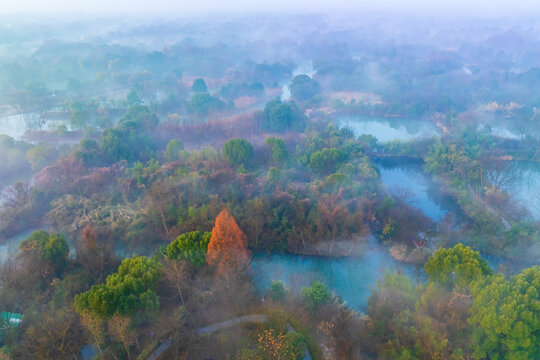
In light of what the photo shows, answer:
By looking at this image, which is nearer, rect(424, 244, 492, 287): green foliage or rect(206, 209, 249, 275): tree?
rect(424, 244, 492, 287): green foliage

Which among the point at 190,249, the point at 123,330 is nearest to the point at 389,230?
the point at 190,249

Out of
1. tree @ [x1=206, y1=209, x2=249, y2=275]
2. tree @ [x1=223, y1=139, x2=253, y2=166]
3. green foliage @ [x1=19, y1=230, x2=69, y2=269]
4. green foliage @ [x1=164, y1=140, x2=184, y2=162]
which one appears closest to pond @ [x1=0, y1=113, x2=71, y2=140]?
green foliage @ [x1=164, y1=140, x2=184, y2=162]

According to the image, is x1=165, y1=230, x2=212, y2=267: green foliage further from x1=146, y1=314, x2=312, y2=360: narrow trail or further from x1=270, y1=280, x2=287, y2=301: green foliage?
x1=270, y1=280, x2=287, y2=301: green foliage

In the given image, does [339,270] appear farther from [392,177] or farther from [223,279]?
[392,177]

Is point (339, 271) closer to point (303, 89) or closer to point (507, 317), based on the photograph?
point (507, 317)

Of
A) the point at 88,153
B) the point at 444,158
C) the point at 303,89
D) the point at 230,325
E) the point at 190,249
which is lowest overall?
the point at 230,325

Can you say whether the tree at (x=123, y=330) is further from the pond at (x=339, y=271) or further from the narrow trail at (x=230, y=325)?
the pond at (x=339, y=271)

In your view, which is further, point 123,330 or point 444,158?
point 444,158

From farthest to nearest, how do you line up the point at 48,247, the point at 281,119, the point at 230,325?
the point at 281,119, the point at 48,247, the point at 230,325
